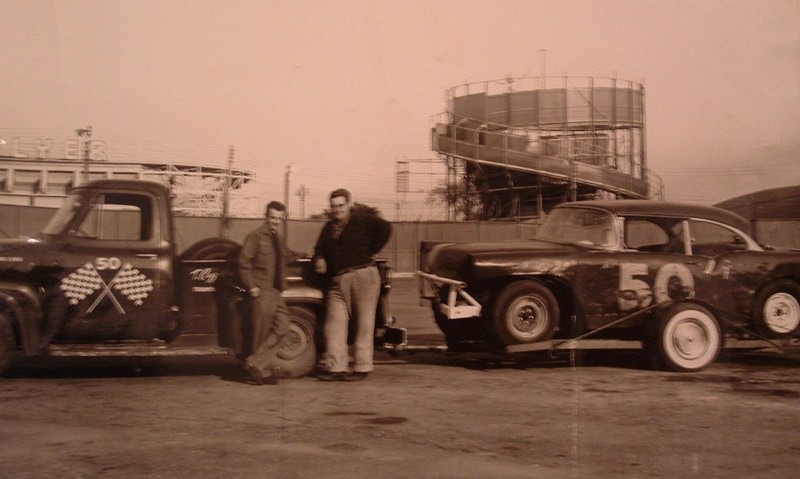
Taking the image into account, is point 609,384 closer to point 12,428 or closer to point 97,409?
point 97,409

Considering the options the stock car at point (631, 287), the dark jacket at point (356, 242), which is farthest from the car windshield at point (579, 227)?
the dark jacket at point (356, 242)

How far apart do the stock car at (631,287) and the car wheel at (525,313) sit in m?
0.01

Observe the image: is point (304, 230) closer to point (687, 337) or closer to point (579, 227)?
point (579, 227)

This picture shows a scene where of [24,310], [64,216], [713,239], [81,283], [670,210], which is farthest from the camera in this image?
[713,239]

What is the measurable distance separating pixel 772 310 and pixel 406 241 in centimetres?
968

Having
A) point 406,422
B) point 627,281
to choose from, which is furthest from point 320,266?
point 627,281

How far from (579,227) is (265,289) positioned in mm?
3773

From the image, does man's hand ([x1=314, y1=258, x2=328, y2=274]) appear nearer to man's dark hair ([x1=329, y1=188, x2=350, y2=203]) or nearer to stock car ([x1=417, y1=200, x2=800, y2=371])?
man's dark hair ([x1=329, y1=188, x2=350, y2=203])

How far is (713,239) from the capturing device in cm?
890

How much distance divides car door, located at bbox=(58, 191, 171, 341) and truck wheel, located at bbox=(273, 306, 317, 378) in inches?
48.5

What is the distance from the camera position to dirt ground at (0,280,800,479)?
492cm

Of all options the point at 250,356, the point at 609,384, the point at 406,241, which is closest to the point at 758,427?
the point at 609,384

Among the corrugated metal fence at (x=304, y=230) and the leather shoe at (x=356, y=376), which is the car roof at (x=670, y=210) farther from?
the leather shoe at (x=356, y=376)

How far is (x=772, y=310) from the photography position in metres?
8.65
